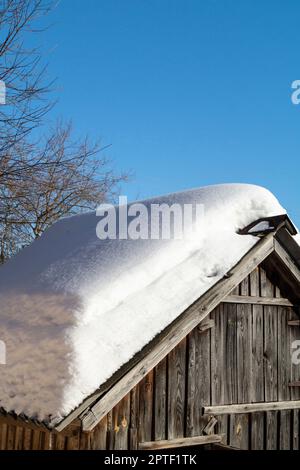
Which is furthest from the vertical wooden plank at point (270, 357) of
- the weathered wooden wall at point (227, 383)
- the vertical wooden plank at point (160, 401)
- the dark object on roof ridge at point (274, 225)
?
the vertical wooden plank at point (160, 401)

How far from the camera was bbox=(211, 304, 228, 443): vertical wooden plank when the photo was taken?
658cm

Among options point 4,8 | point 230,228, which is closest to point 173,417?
point 230,228

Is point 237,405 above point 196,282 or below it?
below

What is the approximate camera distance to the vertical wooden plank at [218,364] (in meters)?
6.58

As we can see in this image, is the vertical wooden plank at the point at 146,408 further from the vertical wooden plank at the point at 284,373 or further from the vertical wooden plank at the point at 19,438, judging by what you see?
the vertical wooden plank at the point at 284,373

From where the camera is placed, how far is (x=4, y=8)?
11797 mm

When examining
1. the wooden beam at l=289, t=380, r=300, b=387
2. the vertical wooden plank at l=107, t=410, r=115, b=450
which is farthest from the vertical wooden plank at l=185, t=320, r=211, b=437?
the wooden beam at l=289, t=380, r=300, b=387

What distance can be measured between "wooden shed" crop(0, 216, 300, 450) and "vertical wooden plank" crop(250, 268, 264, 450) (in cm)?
1

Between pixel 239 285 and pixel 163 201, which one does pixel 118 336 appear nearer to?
pixel 239 285

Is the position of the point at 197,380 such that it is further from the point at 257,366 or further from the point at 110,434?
the point at 110,434

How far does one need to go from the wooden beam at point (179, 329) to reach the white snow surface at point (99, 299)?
0.34 ft

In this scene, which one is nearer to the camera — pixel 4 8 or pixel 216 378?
pixel 216 378

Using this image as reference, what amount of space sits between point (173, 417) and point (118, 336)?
1.27 metres

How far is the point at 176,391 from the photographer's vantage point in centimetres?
618
